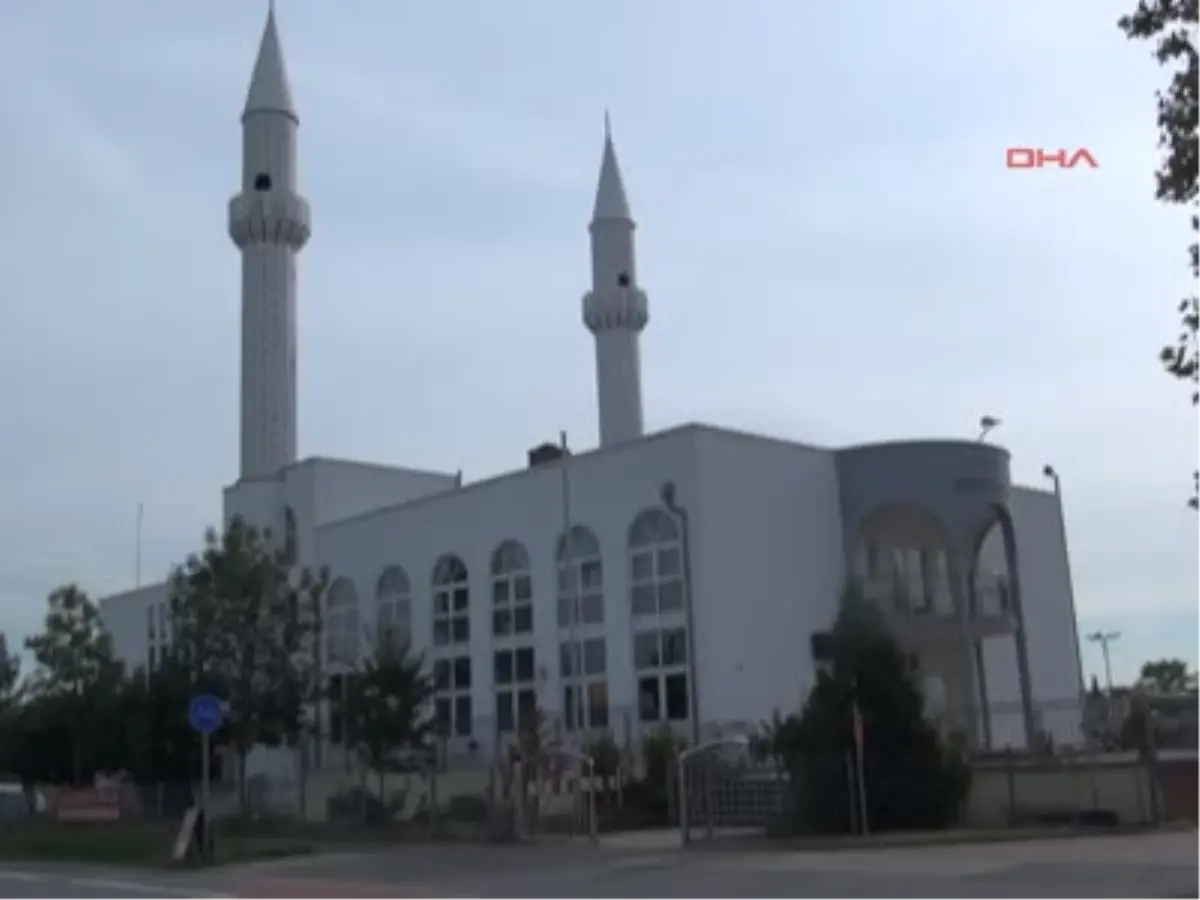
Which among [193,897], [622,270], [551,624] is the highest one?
[622,270]

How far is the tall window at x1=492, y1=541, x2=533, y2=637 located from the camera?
4834 cm

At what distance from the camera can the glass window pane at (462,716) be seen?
4988 cm

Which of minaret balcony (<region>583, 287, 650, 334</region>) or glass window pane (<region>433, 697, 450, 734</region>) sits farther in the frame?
minaret balcony (<region>583, 287, 650, 334</region>)

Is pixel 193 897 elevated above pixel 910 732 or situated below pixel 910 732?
below

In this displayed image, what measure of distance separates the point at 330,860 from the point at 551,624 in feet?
63.9

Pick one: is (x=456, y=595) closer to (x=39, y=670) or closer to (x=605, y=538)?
(x=605, y=538)

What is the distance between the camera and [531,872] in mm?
23078

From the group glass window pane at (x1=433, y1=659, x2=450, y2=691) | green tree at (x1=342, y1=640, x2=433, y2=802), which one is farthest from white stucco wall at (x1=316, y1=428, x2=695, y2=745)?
green tree at (x1=342, y1=640, x2=433, y2=802)

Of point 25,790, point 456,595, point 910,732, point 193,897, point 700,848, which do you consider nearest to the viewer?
point 193,897

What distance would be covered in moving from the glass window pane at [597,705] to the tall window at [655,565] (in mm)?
2518

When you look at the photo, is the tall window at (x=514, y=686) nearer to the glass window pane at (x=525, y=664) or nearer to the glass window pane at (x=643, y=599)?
the glass window pane at (x=525, y=664)

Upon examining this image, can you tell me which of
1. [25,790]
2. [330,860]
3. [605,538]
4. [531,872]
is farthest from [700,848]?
[25,790]

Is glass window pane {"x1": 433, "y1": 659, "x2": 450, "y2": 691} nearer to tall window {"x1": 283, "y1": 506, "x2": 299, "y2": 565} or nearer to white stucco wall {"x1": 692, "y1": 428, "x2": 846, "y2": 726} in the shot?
tall window {"x1": 283, "y1": 506, "x2": 299, "y2": 565}

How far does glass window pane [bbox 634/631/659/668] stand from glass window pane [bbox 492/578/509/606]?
5.69 meters
